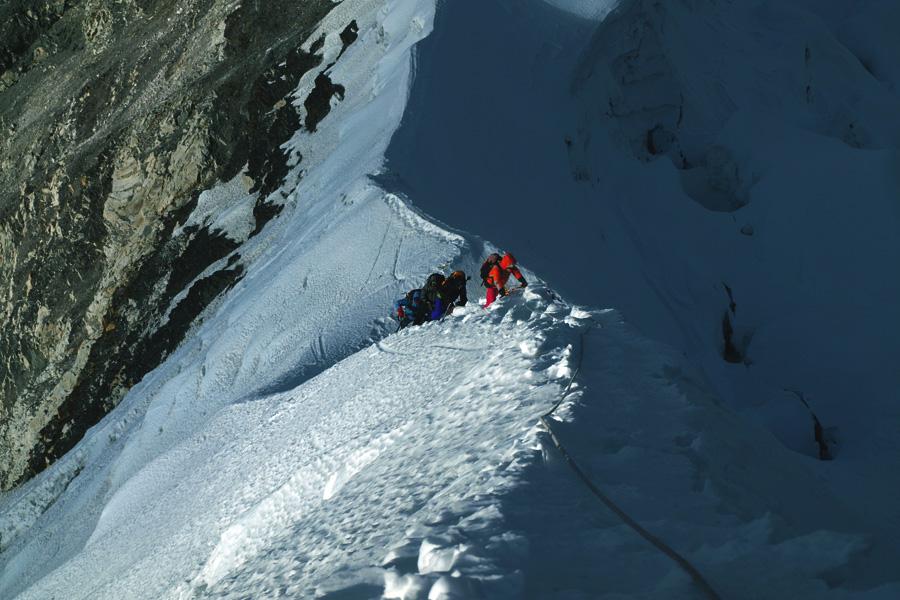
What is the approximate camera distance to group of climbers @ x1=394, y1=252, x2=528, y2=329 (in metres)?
9.92

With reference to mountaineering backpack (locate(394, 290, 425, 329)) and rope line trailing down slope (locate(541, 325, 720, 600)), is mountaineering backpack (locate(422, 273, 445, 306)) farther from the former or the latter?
rope line trailing down slope (locate(541, 325, 720, 600))

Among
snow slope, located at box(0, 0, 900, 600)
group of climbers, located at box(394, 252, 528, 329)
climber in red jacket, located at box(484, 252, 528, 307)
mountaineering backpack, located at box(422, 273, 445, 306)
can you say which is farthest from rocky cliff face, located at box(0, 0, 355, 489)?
climber in red jacket, located at box(484, 252, 528, 307)

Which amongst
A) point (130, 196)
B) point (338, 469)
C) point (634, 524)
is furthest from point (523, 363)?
point (130, 196)

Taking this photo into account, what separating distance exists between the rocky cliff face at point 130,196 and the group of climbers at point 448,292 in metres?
8.70

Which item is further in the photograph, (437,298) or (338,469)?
(437,298)

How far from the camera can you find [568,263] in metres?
13.5

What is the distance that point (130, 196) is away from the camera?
25.1m

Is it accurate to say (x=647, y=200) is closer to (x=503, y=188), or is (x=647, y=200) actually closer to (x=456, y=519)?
(x=503, y=188)

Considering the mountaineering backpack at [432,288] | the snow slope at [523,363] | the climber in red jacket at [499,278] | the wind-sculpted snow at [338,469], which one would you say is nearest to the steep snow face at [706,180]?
the snow slope at [523,363]

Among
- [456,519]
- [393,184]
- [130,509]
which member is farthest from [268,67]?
[456,519]

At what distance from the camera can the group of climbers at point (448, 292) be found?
992cm

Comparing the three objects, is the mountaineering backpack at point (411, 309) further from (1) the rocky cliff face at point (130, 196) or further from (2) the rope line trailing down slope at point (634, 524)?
(1) the rocky cliff face at point (130, 196)

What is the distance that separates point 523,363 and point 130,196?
69.5 ft

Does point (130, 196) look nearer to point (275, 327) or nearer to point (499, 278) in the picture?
point (275, 327)
